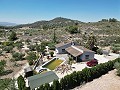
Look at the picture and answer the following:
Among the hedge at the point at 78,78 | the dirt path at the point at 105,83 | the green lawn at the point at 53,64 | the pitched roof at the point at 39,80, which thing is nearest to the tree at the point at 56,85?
the hedge at the point at 78,78

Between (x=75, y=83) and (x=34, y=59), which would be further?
(x=34, y=59)

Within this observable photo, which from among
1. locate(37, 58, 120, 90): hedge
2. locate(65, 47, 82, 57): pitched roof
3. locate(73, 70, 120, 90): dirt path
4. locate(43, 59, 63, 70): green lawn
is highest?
locate(65, 47, 82, 57): pitched roof

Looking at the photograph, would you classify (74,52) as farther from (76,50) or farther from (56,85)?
(56,85)

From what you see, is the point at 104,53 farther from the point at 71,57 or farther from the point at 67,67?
the point at 67,67

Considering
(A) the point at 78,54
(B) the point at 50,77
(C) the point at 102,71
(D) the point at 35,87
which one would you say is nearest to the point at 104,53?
(A) the point at 78,54

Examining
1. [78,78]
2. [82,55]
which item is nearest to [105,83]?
[78,78]

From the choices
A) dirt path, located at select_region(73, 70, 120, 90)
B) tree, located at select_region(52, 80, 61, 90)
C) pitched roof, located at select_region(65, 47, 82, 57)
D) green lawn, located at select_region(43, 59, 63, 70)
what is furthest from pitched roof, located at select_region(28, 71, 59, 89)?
pitched roof, located at select_region(65, 47, 82, 57)

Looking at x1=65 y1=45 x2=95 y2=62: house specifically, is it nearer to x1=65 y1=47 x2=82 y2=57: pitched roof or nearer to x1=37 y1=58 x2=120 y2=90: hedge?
x1=65 y1=47 x2=82 y2=57: pitched roof
